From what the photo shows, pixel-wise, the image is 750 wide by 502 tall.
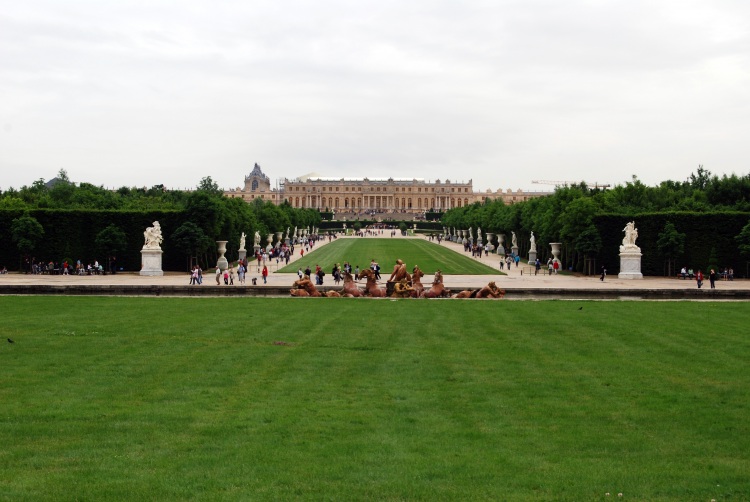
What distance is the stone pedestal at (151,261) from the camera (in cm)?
4341

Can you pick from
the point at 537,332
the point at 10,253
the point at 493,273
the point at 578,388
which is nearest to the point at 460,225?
the point at 493,273

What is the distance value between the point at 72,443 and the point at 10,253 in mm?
40259

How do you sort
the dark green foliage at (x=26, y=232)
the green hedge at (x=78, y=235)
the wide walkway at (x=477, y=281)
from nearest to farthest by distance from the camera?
the wide walkway at (x=477, y=281), the dark green foliage at (x=26, y=232), the green hedge at (x=78, y=235)

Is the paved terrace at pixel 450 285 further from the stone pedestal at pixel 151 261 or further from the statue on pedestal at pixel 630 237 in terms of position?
the statue on pedestal at pixel 630 237

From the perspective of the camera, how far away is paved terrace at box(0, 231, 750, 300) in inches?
1206

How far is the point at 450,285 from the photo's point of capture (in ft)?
119

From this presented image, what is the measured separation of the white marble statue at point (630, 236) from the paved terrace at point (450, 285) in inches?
71.6

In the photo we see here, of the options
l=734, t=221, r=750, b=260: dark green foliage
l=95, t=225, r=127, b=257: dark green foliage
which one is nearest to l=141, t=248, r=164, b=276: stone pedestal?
l=95, t=225, r=127, b=257: dark green foliage

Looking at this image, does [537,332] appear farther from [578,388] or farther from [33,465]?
[33,465]

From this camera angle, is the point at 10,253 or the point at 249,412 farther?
the point at 10,253

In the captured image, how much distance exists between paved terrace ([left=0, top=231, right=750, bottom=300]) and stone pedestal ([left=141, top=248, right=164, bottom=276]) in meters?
0.60

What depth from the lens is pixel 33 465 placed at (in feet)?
29.2

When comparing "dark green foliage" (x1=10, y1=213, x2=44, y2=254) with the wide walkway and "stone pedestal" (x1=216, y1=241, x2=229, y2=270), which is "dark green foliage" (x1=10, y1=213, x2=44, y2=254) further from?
"stone pedestal" (x1=216, y1=241, x2=229, y2=270)

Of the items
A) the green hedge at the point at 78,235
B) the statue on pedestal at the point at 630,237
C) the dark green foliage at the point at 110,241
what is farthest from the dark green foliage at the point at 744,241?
the dark green foliage at the point at 110,241
